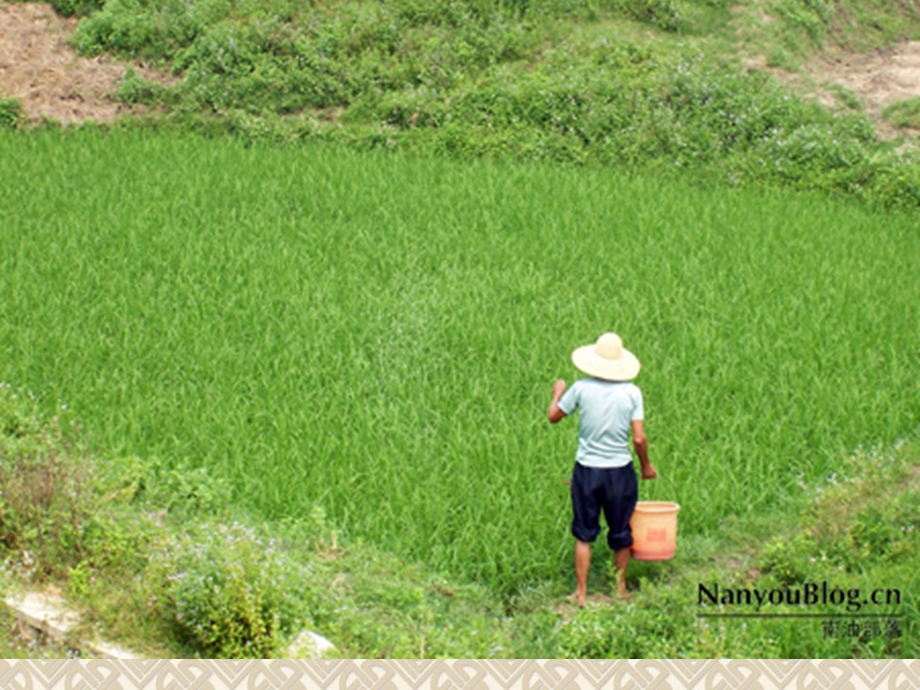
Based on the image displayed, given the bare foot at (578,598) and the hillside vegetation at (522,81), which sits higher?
the hillside vegetation at (522,81)

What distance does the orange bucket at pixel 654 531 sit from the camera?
5.12m

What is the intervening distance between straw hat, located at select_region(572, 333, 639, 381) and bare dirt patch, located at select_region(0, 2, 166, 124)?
9.76 metres

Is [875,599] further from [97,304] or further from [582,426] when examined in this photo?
[97,304]

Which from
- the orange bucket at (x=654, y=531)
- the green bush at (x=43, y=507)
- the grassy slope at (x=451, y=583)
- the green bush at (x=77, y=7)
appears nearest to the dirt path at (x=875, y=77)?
the green bush at (x=77, y=7)

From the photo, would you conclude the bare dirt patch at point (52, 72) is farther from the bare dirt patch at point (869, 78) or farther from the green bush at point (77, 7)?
the bare dirt patch at point (869, 78)

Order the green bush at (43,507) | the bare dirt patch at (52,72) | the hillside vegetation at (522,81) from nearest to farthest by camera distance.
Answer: the green bush at (43,507) < the hillside vegetation at (522,81) < the bare dirt patch at (52,72)

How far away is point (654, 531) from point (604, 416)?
595 millimetres

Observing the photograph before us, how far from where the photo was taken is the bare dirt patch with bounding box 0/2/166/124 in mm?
13500

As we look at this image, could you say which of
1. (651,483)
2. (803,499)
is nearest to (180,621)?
(651,483)

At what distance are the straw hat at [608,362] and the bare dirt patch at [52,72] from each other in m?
9.76

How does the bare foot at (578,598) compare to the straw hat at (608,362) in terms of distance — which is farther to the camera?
the bare foot at (578,598)

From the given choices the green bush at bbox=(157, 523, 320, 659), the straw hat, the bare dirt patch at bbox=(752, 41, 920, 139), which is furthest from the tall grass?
the bare dirt patch at bbox=(752, 41, 920, 139)

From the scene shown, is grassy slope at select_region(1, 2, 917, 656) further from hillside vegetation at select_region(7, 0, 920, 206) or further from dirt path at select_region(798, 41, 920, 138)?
dirt path at select_region(798, 41, 920, 138)

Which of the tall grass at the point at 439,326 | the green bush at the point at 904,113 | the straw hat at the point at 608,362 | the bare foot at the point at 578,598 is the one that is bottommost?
the bare foot at the point at 578,598
